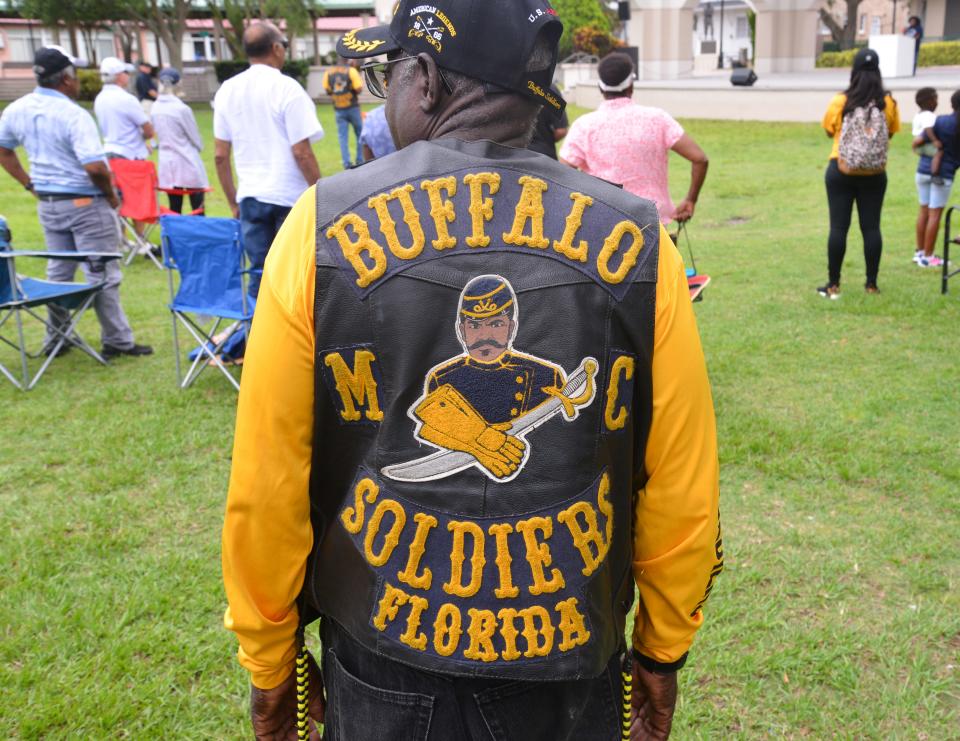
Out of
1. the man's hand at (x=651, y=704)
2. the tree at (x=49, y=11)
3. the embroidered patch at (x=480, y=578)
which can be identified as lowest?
the man's hand at (x=651, y=704)

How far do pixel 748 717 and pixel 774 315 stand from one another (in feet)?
17.5

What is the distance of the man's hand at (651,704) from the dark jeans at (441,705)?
20cm

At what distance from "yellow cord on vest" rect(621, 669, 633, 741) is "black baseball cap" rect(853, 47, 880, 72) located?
22.5 ft

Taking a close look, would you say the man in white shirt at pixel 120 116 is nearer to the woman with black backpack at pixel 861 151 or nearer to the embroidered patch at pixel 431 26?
the woman with black backpack at pixel 861 151

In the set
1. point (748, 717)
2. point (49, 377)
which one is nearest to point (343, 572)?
point (748, 717)

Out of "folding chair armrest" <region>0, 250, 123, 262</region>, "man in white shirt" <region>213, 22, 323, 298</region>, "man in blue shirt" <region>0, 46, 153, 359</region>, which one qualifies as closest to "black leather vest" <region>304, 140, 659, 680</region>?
"man in white shirt" <region>213, 22, 323, 298</region>

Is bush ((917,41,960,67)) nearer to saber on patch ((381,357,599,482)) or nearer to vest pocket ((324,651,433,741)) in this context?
saber on patch ((381,357,599,482))

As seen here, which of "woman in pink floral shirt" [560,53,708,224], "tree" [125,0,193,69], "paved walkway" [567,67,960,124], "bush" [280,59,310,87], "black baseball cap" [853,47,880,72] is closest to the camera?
"woman in pink floral shirt" [560,53,708,224]

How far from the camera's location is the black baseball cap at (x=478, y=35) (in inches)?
58.6

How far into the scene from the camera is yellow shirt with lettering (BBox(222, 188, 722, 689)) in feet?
4.93

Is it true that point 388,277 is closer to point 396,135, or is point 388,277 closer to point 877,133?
point 396,135

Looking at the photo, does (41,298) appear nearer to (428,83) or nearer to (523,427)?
(428,83)

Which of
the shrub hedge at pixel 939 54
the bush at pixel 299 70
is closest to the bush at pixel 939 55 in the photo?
the shrub hedge at pixel 939 54

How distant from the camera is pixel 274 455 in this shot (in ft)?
5.07
